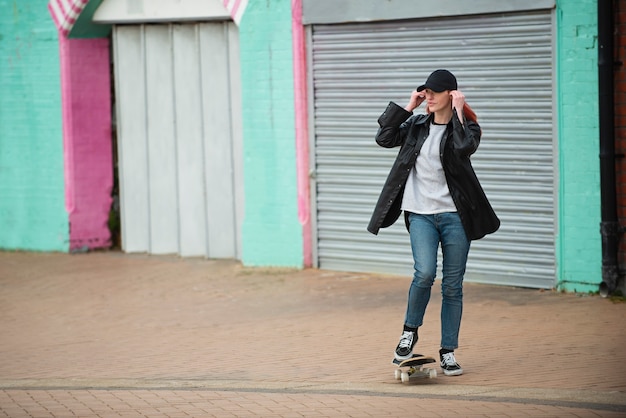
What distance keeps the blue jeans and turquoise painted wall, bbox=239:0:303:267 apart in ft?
17.6

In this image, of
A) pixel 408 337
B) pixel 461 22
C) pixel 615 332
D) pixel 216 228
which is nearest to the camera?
pixel 408 337

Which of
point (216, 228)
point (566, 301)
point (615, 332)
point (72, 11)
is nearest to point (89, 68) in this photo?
point (72, 11)

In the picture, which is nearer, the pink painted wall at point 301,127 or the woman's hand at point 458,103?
the woman's hand at point 458,103

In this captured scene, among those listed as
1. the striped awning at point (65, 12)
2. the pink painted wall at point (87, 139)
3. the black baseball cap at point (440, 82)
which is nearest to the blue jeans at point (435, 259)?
the black baseball cap at point (440, 82)

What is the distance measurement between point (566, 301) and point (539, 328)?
1.21 meters

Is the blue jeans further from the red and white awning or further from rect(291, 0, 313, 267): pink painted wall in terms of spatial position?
the red and white awning

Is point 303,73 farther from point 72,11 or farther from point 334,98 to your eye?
point 72,11

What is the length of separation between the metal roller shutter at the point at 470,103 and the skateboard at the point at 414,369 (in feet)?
12.4

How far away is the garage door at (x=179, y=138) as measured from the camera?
14.0 m

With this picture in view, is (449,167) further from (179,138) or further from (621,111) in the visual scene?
(179,138)

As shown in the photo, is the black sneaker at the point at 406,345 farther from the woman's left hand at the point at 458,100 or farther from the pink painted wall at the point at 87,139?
the pink painted wall at the point at 87,139

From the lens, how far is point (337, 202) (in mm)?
12977

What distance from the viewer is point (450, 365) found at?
7930 millimetres

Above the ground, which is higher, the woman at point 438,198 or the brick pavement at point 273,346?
the woman at point 438,198
